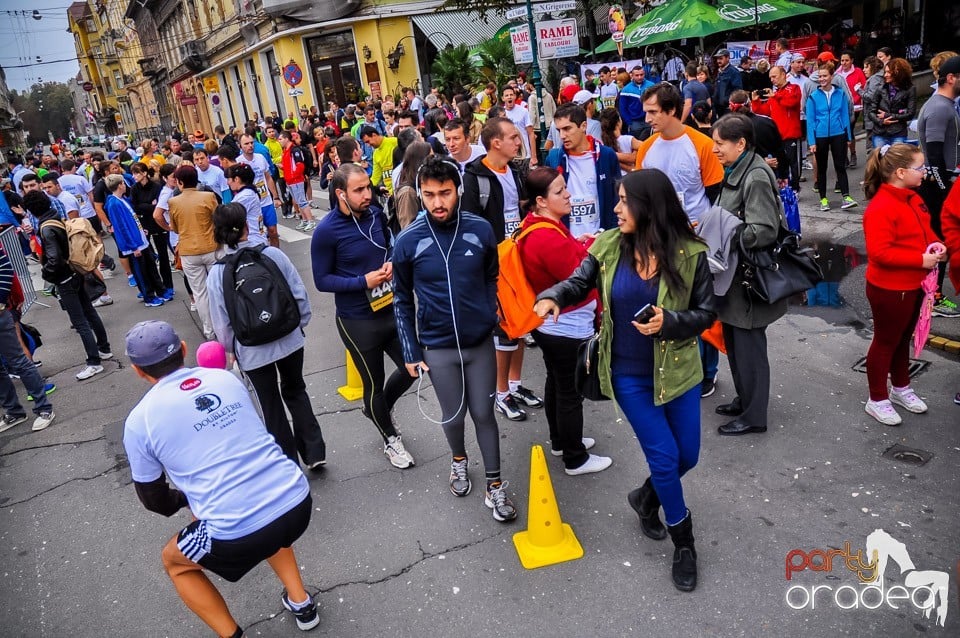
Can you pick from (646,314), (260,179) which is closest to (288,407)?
(646,314)

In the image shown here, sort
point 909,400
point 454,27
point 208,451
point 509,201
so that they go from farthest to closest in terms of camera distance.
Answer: point 454,27
point 509,201
point 909,400
point 208,451

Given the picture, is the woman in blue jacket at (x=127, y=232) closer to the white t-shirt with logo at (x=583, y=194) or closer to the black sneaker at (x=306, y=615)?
the white t-shirt with logo at (x=583, y=194)

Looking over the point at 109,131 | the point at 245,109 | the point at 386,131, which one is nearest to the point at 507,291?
the point at 386,131

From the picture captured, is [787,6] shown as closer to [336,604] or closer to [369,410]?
[369,410]

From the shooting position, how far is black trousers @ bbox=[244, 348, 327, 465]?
4.42 m

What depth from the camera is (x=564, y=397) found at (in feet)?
13.7

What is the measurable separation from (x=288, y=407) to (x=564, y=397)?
1.85 metres

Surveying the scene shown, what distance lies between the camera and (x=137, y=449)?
275cm

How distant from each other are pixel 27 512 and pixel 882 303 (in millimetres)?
5915

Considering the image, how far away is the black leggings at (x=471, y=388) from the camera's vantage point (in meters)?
3.85

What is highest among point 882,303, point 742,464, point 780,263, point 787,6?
point 787,6

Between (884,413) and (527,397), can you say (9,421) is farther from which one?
(884,413)

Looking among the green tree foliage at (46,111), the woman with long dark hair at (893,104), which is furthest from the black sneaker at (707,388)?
the green tree foliage at (46,111)

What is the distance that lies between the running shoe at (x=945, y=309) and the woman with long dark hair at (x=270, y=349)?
513 centimetres
